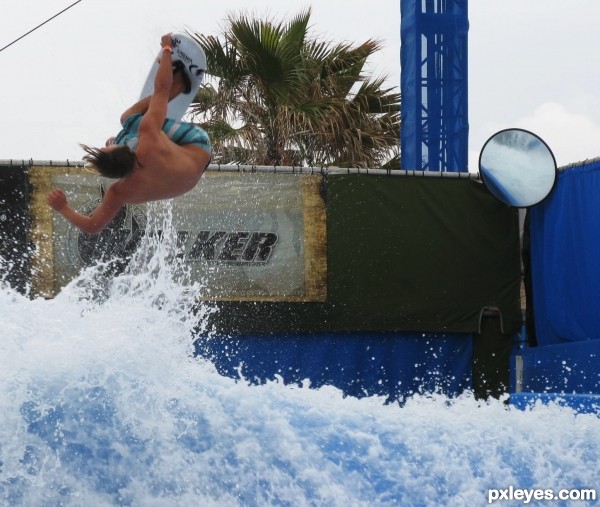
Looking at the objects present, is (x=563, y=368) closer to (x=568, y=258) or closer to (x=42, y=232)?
(x=568, y=258)

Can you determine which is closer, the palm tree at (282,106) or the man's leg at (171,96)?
the man's leg at (171,96)

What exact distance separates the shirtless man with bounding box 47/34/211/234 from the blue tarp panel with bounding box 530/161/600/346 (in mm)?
4601

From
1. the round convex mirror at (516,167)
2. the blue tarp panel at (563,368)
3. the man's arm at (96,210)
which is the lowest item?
the man's arm at (96,210)

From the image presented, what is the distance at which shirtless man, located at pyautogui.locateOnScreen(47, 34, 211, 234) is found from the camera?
5.19 m

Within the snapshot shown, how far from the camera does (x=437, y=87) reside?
10.1 m

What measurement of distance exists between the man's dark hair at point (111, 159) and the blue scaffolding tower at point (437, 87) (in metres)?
5.24

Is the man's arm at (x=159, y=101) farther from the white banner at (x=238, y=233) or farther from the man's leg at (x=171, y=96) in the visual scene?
the white banner at (x=238, y=233)

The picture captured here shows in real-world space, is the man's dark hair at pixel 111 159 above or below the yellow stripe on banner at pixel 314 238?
below

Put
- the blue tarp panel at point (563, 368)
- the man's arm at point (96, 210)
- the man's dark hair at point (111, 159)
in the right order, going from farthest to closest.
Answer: the blue tarp panel at point (563, 368), the man's arm at point (96, 210), the man's dark hair at point (111, 159)

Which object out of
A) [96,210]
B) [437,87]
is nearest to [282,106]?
[437,87]

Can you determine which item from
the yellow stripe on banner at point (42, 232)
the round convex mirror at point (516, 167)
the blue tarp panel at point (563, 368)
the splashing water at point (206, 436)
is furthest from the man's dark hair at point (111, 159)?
the round convex mirror at point (516, 167)

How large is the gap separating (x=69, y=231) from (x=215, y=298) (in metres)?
1.31

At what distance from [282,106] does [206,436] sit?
298 inches

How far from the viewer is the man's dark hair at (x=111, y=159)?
514cm
